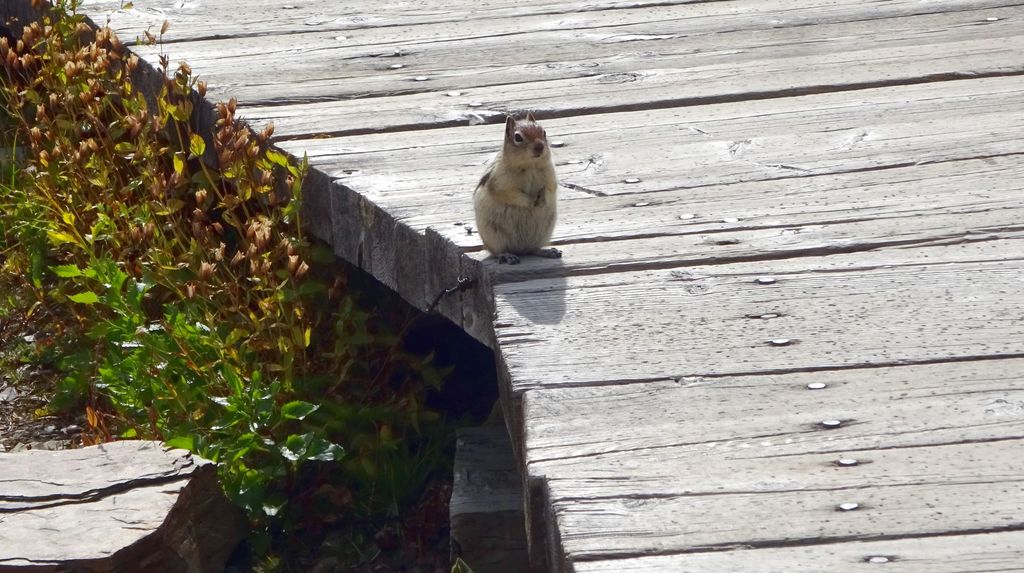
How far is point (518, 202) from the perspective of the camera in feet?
10.5

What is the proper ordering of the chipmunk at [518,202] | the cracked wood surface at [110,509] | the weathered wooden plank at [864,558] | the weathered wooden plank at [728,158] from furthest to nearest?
the weathered wooden plank at [728,158]
the cracked wood surface at [110,509]
the chipmunk at [518,202]
the weathered wooden plank at [864,558]

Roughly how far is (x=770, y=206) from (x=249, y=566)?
2.04 m

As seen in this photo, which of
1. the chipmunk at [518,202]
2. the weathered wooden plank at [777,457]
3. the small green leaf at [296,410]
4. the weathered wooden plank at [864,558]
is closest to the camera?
the weathered wooden plank at [864,558]

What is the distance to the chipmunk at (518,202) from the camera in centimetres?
319

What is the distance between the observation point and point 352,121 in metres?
4.31

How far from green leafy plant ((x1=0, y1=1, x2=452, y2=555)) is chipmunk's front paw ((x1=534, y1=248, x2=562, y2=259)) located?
2.83 feet

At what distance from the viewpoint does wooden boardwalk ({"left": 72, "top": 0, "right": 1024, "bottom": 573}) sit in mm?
2100

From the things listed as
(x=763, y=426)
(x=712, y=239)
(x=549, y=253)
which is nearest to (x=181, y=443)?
(x=549, y=253)

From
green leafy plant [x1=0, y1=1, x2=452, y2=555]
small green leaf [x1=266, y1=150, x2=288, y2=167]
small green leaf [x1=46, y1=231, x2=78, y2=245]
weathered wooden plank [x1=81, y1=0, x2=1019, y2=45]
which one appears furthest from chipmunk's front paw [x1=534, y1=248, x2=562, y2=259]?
weathered wooden plank [x1=81, y1=0, x2=1019, y2=45]

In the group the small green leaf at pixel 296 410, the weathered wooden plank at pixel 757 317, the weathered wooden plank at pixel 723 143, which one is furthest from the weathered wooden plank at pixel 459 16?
the weathered wooden plank at pixel 757 317

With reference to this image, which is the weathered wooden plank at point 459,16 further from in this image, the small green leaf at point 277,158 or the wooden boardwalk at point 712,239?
the small green leaf at point 277,158

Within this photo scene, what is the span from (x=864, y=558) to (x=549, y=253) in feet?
4.81

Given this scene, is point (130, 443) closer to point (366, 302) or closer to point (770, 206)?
point (366, 302)

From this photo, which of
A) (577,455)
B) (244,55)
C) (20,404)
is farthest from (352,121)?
(577,455)
